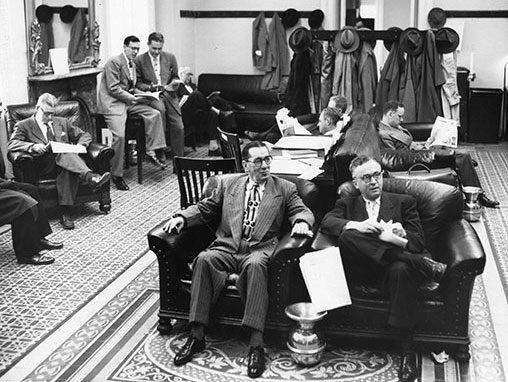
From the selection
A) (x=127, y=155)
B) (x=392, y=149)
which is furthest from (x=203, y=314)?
(x=127, y=155)

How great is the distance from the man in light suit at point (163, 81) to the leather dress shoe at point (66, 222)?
2.88m

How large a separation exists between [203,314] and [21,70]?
193 inches

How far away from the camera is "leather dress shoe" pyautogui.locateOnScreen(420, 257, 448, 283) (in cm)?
486

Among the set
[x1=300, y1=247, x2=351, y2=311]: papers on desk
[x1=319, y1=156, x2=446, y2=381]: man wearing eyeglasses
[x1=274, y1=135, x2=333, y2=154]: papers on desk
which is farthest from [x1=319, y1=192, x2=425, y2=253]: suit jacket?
[x1=274, y1=135, x2=333, y2=154]: papers on desk

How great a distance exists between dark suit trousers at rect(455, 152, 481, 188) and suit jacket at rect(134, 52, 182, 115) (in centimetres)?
397

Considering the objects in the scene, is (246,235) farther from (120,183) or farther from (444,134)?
(120,183)

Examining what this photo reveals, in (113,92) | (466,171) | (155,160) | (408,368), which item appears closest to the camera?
(408,368)

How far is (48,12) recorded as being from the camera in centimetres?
936

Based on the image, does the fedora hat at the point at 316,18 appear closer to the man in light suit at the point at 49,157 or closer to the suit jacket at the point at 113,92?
the suit jacket at the point at 113,92

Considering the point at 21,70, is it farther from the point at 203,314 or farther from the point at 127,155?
the point at 203,314

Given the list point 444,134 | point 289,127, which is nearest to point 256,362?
point 289,127

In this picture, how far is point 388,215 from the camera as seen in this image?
514 centimetres

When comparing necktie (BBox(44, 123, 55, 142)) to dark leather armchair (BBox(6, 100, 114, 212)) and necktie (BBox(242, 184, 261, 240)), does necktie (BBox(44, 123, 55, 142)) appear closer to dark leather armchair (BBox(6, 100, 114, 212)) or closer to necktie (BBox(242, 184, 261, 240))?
dark leather armchair (BBox(6, 100, 114, 212))

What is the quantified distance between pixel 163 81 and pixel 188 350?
21.4 ft
